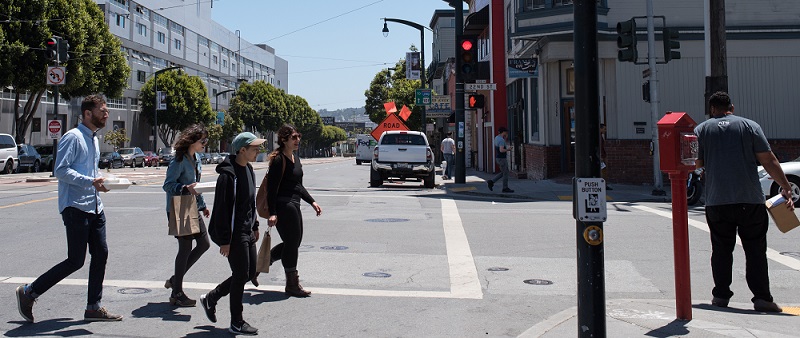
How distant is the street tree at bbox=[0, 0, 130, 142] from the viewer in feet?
132

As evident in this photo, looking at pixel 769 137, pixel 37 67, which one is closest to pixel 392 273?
pixel 769 137

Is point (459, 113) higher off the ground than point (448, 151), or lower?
higher

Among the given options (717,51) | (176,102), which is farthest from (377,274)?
(176,102)

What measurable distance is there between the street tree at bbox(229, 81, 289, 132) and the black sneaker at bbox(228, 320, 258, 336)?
8822 centimetres

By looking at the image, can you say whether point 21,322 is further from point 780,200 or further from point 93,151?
point 780,200

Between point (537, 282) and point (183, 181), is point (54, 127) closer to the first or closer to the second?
point (183, 181)

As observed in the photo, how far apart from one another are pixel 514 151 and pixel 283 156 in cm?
2399

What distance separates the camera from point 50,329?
5.96 metres

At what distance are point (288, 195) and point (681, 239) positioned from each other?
349 cm

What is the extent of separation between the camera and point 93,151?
6.12 m

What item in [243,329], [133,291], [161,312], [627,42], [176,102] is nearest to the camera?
[243,329]

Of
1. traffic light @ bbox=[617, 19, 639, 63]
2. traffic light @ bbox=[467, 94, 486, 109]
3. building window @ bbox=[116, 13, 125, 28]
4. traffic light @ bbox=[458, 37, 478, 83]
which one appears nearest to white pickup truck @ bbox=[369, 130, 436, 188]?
traffic light @ bbox=[467, 94, 486, 109]

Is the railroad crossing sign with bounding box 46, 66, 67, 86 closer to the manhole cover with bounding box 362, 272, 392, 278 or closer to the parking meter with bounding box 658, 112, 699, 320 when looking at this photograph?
the manhole cover with bounding box 362, 272, 392, 278

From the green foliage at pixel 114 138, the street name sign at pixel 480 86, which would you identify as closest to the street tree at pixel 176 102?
the green foliage at pixel 114 138
